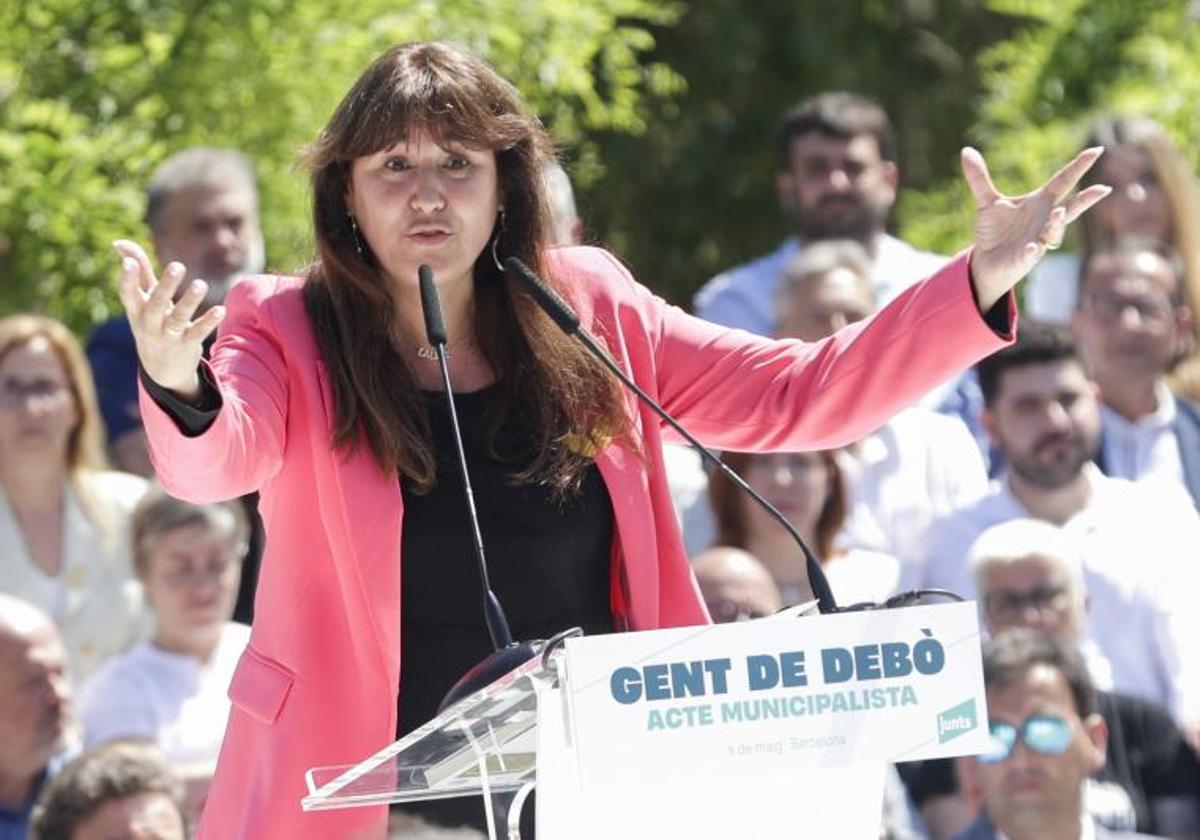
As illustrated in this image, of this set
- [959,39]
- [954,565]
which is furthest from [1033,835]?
[959,39]

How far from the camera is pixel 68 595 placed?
662 centimetres

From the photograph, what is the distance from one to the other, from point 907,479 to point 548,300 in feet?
12.3

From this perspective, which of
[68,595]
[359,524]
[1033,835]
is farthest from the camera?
[68,595]

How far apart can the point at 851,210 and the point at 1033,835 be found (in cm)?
255

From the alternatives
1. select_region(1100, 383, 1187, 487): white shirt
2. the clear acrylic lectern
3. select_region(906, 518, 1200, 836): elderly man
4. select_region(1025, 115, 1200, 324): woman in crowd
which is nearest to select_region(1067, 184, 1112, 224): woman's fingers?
the clear acrylic lectern

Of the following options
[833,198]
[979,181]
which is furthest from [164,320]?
[833,198]

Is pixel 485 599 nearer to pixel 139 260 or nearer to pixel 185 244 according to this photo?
pixel 139 260

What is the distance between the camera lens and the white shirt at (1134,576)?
635cm

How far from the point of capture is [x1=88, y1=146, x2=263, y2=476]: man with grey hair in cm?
708

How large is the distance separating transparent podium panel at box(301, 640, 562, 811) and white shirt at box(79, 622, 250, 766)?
3197mm

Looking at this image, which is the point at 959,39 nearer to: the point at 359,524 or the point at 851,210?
the point at 851,210

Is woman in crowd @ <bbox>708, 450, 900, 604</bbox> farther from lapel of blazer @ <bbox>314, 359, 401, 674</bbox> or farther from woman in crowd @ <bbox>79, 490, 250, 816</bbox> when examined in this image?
lapel of blazer @ <bbox>314, 359, 401, 674</bbox>

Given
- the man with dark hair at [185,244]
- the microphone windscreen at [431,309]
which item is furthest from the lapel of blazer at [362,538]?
the man with dark hair at [185,244]

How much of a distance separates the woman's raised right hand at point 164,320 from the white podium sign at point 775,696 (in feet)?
2.09
